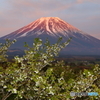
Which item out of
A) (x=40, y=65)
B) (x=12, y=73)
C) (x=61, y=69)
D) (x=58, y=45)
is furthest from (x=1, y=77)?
(x=61, y=69)

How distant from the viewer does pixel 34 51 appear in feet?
24.2

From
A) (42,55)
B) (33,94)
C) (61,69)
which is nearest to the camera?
(33,94)

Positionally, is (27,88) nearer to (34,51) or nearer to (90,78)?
(34,51)

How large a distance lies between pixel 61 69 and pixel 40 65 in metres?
9.80

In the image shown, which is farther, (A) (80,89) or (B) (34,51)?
(B) (34,51)

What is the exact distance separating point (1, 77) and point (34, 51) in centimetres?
172

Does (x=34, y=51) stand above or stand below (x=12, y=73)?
above

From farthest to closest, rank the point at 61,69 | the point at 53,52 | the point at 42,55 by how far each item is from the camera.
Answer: the point at 61,69
the point at 53,52
the point at 42,55

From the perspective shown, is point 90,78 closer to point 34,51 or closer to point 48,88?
point 48,88

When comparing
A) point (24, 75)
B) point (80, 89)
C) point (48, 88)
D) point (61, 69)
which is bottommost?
point (61, 69)

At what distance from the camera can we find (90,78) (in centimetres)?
664

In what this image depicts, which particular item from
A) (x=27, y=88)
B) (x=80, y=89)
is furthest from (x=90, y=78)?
(x=27, y=88)

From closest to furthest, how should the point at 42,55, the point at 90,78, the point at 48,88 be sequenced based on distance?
the point at 48,88 → the point at 90,78 → the point at 42,55

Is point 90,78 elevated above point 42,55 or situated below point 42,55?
below
